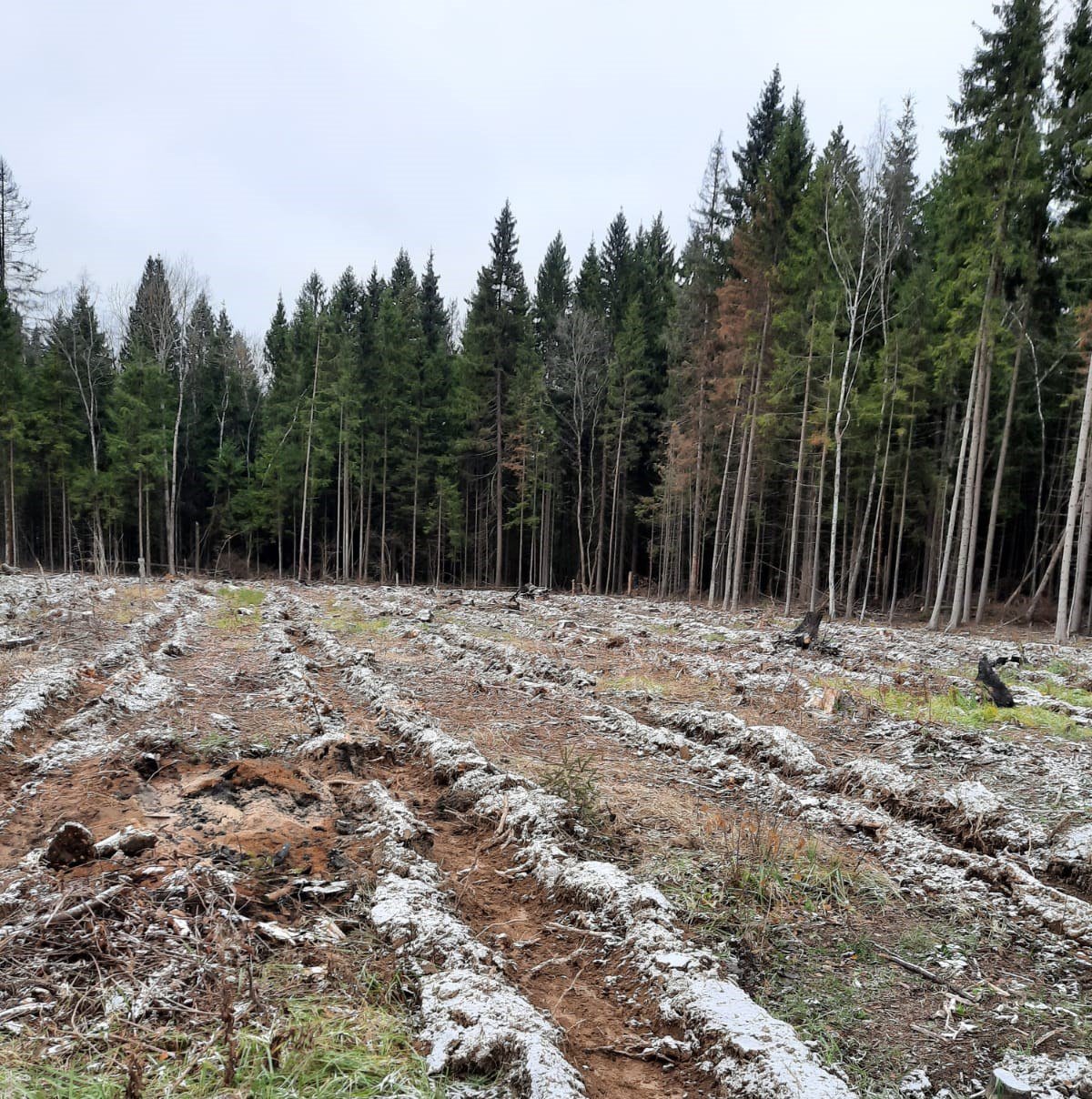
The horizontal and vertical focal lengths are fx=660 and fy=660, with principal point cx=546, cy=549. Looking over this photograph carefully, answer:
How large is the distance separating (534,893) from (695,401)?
26.4 m

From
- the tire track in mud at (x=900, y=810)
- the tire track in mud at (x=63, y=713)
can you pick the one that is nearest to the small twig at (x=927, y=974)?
the tire track in mud at (x=900, y=810)

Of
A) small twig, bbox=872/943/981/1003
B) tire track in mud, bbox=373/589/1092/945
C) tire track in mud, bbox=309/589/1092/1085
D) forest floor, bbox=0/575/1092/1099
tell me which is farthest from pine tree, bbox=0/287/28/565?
small twig, bbox=872/943/981/1003

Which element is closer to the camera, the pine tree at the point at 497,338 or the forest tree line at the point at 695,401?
the forest tree line at the point at 695,401

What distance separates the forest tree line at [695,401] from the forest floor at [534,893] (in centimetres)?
1352

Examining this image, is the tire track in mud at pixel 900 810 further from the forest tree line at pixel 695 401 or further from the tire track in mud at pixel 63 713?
the forest tree line at pixel 695 401

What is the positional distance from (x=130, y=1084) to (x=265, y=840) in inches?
78.8

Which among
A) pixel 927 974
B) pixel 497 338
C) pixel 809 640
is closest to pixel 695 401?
pixel 497 338

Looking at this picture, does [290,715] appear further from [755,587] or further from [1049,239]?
[755,587]

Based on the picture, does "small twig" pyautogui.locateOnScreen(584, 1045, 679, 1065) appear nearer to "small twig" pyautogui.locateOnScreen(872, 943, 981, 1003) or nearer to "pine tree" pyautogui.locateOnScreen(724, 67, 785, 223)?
"small twig" pyautogui.locateOnScreen(872, 943, 981, 1003)

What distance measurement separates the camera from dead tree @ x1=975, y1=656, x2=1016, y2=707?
25.8ft

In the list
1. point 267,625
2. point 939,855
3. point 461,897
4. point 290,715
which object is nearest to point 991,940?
point 939,855

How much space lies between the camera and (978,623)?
21375 millimetres

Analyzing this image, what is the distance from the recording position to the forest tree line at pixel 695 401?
1828cm

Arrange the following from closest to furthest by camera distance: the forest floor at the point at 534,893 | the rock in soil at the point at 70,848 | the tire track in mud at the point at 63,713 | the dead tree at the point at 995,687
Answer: the forest floor at the point at 534,893 → the rock in soil at the point at 70,848 → the tire track in mud at the point at 63,713 → the dead tree at the point at 995,687
